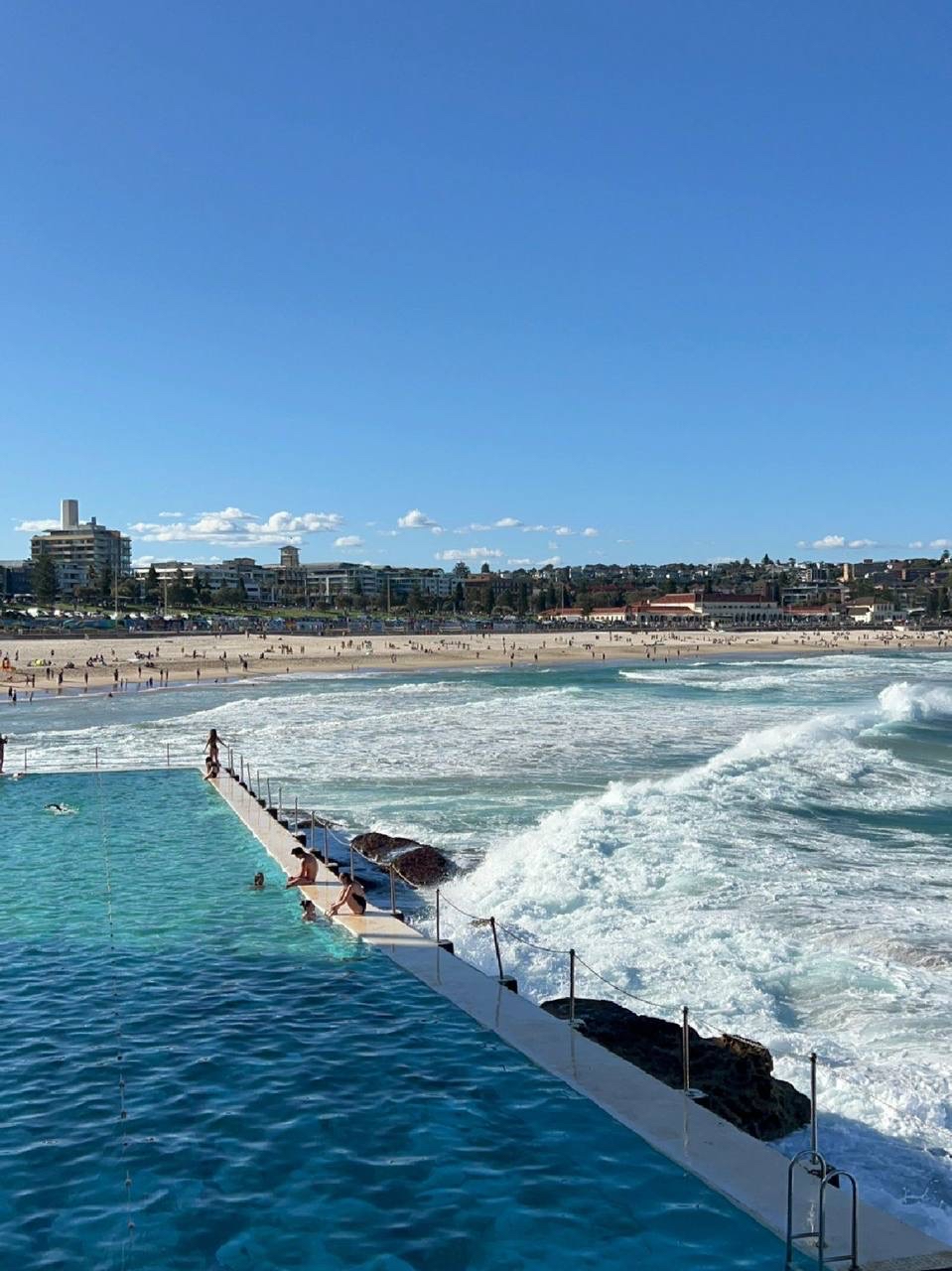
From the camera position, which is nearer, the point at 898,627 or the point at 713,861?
the point at 713,861

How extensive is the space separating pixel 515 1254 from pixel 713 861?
12.5 metres

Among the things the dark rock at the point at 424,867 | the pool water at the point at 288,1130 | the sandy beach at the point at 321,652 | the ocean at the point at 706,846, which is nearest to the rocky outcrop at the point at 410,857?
the dark rock at the point at 424,867

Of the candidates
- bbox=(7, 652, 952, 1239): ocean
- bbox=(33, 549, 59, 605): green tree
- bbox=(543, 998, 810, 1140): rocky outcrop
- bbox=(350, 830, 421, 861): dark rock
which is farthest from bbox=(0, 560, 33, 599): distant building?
bbox=(543, 998, 810, 1140): rocky outcrop

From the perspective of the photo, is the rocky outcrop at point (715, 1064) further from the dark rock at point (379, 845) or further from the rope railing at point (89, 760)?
the rope railing at point (89, 760)

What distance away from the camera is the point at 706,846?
2019 centimetres

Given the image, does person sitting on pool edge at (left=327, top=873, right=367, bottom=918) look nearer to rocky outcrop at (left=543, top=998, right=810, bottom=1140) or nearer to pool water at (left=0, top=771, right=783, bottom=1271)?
pool water at (left=0, top=771, right=783, bottom=1271)

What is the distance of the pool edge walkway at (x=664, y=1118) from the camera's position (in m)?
6.66

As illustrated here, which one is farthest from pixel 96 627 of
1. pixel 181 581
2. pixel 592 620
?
pixel 592 620

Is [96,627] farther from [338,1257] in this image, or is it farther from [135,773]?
[338,1257]

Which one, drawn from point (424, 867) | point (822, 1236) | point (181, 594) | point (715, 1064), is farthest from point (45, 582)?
point (822, 1236)

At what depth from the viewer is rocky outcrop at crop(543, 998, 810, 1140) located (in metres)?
8.91

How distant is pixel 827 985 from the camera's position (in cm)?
1271

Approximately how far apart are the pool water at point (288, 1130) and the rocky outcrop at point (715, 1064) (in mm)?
1012

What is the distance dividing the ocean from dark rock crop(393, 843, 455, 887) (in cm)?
36
